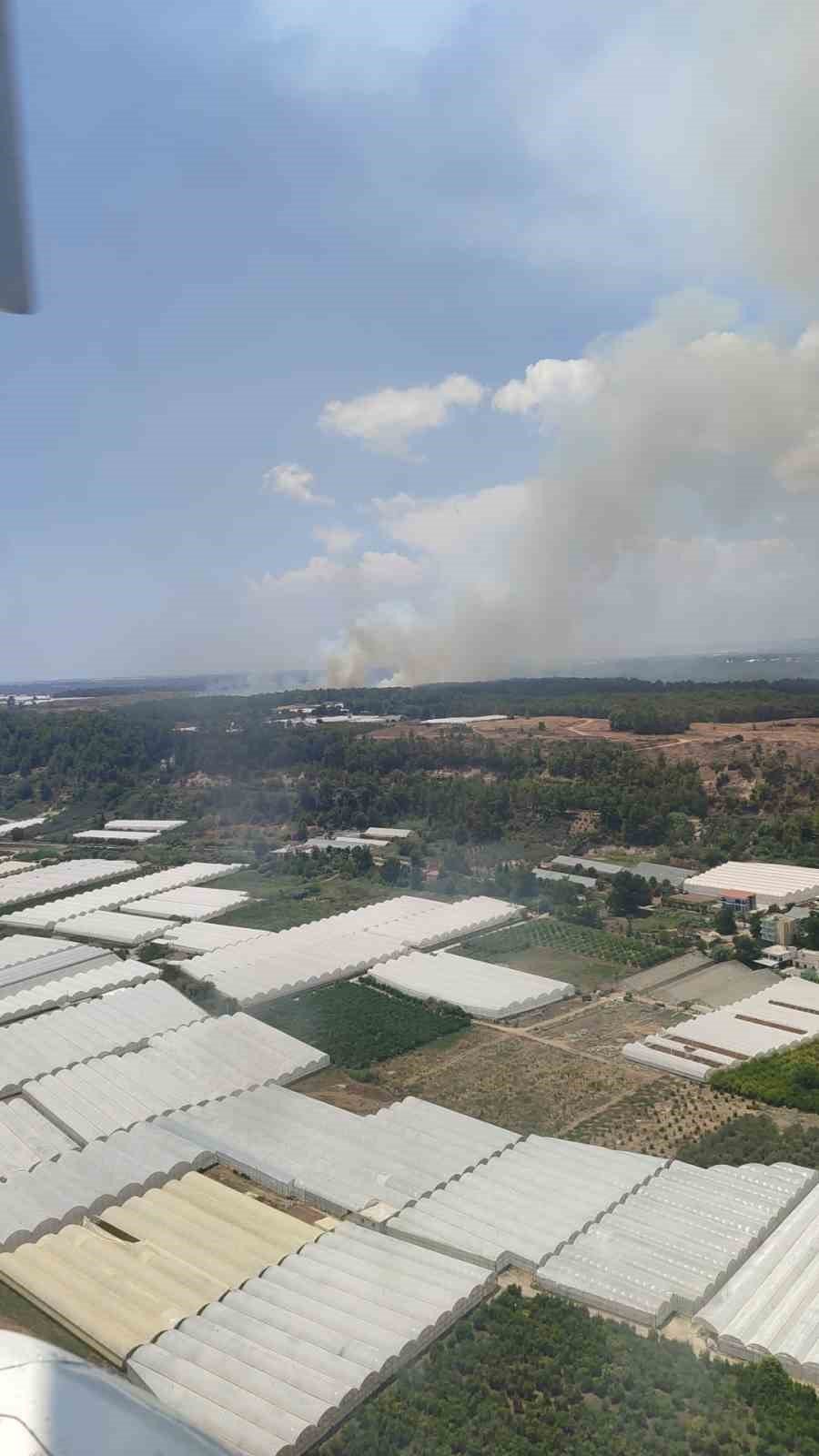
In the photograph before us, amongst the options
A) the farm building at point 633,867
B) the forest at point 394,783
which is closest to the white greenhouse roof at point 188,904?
the forest at point 394,783

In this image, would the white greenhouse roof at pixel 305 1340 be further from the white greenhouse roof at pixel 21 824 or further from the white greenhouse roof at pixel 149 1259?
the white greenhouse roof at pixel 21 824

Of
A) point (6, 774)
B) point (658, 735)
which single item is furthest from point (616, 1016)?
point (6, 774)

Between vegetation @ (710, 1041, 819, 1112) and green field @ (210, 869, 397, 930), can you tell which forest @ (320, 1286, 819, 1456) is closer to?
vegetation @ (710, 1041, 819, 1112)

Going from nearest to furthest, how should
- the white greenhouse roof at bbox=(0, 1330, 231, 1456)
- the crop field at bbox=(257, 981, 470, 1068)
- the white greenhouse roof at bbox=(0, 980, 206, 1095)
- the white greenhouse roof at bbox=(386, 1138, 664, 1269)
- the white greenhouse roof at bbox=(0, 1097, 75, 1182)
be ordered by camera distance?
the white greenhouse roof at bbox=(0, 1330, 231, 1456), the white greenhouse roof at bbox=(386, 1138, 664, 1269), the white greenhouse roof at bbox=(0, 1097, 75, 1182), the white greenhouse roof at bbox=(0, 980, 206, 1095), the crop field at bbox=(257, 981, 470, 1068)

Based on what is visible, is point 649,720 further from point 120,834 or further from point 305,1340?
point 305,1340

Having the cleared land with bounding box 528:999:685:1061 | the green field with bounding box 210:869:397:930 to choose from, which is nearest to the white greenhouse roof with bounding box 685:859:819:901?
the cleared land with bounding box 528:999:685:1061

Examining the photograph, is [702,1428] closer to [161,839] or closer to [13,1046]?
[13,1046]
